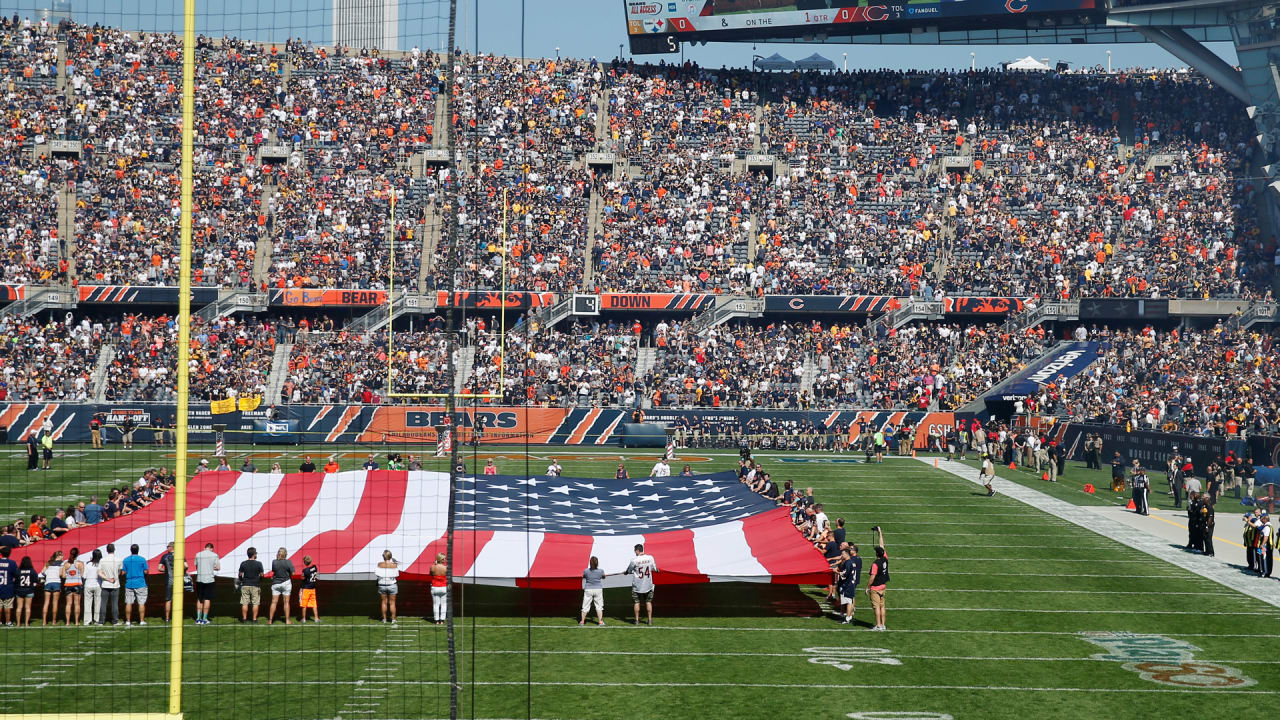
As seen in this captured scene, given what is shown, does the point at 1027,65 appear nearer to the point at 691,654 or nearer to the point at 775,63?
the point at 775,63

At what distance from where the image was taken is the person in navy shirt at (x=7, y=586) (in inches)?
685

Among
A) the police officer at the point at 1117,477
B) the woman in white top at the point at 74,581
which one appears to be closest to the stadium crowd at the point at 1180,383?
the police officer at the point at 1117,477

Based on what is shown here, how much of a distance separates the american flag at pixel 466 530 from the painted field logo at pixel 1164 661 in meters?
4.02

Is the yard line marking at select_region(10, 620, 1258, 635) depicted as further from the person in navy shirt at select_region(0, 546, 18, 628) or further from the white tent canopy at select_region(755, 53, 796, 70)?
the white tent canopy at select_region(755, 53, 796, 70)

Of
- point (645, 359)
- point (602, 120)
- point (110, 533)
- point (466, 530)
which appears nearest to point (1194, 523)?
point (466, 530)

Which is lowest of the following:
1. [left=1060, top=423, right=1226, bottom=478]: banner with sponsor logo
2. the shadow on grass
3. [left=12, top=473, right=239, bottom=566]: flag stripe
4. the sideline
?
the shadow on grass

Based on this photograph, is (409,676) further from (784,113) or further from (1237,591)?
(784,113)

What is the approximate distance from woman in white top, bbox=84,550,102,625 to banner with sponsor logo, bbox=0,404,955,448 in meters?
22.6

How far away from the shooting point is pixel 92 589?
700 inches

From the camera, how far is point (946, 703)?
14523mm

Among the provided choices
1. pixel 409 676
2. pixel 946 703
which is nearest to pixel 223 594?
pixel 409 676

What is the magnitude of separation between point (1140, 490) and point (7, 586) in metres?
23.2

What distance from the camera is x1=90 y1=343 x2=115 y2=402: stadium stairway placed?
43062 millimetres

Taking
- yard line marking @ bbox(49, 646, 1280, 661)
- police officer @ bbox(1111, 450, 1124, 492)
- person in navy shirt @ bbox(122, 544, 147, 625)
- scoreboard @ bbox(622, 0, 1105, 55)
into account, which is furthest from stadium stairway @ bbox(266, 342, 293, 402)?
yard line marking @ bbox(49, 646, 1280, 661)
